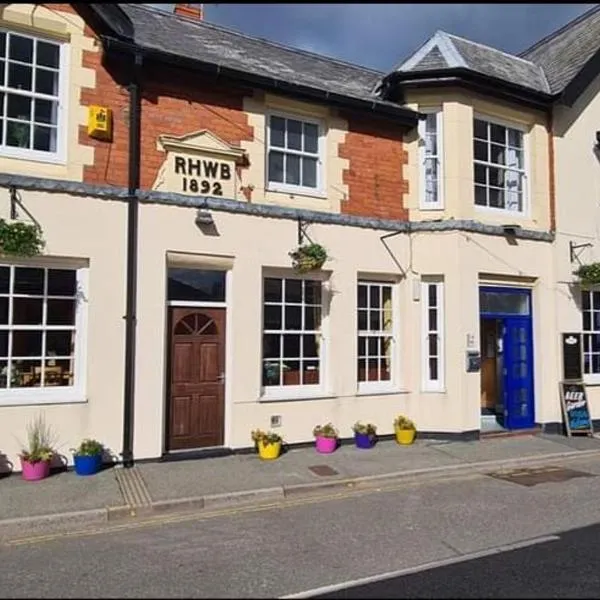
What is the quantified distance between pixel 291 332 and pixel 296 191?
242 centimetres

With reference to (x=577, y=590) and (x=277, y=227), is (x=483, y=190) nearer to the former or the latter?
(x=277, y=227)

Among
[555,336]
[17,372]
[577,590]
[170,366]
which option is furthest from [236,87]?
[577,590]

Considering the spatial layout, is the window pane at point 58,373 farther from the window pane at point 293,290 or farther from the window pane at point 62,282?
the window pane at point 293,290

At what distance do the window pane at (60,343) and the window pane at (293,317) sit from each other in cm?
350

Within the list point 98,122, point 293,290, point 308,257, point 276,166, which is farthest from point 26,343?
point 276,166

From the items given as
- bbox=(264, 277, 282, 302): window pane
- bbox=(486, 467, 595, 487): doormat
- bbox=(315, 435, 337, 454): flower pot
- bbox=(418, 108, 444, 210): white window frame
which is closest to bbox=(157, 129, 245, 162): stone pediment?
bbox=(264, 277, 282, 302): window pane

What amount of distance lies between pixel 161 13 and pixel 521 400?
33.3 ft


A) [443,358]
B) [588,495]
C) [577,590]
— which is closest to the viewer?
[577,590]

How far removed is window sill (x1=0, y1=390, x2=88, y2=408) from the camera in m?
8.61

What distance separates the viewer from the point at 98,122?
9289 millimetres

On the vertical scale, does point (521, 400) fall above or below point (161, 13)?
below

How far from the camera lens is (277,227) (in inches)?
417

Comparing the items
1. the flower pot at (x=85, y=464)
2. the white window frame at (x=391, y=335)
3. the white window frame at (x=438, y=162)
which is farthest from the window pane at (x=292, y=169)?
the flower pot at (x=85, y=464)

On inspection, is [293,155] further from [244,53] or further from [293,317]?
[293,317]
